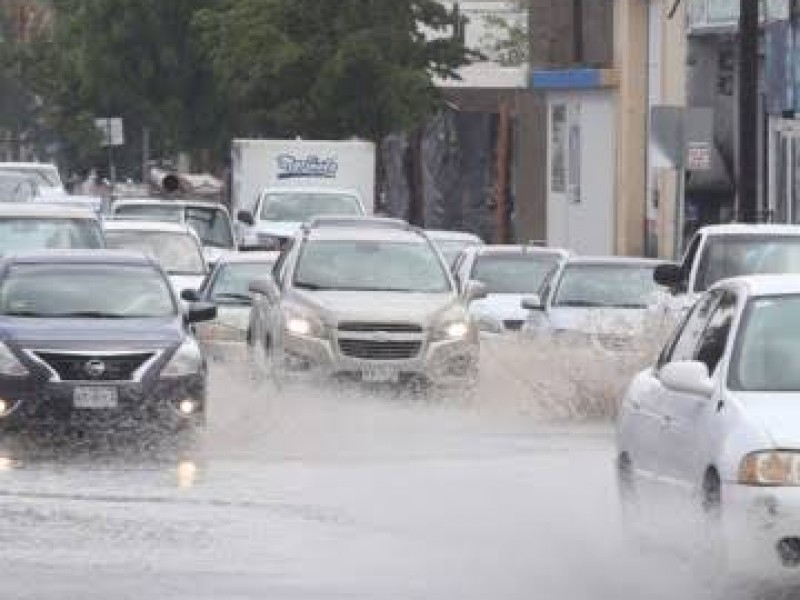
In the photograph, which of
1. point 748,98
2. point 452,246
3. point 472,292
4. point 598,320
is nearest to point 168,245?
point 452,246

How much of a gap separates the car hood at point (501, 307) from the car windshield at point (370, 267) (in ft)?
14.7

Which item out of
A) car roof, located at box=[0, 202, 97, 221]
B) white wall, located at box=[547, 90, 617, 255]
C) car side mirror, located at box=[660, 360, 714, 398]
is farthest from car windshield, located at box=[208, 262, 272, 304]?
white wall, located at box=[547, 90, 617, 255]

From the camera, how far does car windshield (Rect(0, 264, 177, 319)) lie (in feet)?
69.5

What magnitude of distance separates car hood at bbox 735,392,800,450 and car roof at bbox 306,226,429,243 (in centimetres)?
1446

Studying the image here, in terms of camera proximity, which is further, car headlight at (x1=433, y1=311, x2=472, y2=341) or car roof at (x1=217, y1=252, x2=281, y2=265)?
car roof at (x1=217, y1=252, x2=281, y2=265)

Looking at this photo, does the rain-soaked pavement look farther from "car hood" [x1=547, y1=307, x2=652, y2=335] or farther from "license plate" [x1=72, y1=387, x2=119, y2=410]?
"car hood" [x1=547, y1=307, x2=652, y2=335]

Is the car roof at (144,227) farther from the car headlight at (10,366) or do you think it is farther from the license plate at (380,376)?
the car headlight at (10,366)

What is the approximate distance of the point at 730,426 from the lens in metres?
11.3

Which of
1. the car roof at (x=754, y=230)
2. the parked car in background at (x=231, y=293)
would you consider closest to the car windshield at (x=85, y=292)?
the car roof at (x=754, y=230)

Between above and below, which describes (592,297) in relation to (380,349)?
above

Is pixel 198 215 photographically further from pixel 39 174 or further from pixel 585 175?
pixel 585 175

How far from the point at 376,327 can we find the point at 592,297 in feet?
14.9

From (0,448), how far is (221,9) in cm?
3699

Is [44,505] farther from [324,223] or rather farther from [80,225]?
[324,223]
